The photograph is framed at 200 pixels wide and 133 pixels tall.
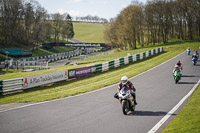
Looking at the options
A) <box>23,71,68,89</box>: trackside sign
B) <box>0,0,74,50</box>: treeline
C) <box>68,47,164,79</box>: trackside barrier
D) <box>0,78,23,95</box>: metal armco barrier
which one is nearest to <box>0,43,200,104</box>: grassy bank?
<box>23,71,68,89</box>: trackside sign

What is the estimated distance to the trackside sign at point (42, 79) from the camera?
22344mm

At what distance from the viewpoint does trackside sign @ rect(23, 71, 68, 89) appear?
22.3 m

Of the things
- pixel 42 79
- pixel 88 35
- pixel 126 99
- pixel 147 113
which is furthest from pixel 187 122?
pixel 88 35

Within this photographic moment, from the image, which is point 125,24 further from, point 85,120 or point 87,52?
point 85,120

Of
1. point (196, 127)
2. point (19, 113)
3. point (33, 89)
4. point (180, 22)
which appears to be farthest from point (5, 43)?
point (196, 127)

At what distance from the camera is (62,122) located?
1027 centimetres

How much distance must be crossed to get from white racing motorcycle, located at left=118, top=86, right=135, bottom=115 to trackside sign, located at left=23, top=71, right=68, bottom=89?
12.9m

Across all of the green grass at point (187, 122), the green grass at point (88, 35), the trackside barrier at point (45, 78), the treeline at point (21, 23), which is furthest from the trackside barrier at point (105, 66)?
the green grass at point (88, 35)

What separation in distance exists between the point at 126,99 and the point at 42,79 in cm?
1416

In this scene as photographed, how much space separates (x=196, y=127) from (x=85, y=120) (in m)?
4.41

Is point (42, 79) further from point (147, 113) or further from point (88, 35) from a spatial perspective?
point (88, 35)

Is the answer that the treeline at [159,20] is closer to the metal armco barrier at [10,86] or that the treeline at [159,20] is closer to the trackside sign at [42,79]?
the trackside sign at [42,79]

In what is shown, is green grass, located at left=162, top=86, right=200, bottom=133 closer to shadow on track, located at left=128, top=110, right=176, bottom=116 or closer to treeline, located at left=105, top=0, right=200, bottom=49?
shadow on track, located at left=128, top=110, right=176, bottom=116

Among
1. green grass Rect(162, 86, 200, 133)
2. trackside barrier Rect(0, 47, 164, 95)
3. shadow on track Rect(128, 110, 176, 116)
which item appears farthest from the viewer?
trackside barrier Rect(0, 47, 164, 95)
